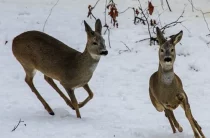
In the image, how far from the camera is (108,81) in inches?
348

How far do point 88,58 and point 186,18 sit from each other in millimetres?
4391

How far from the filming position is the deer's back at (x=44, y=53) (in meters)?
7.40

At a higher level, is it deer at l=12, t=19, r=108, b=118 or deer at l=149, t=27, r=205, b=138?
deer at l=149, t=27, r=205, b=138

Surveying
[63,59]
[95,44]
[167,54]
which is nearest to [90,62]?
[95,44]

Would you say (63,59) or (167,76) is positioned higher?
(167,76)

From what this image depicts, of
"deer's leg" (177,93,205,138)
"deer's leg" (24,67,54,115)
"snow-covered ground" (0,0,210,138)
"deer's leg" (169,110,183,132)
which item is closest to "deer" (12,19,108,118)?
"deer's leg" (24,67,54,115)

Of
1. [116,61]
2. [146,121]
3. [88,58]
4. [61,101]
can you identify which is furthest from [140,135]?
[116,61]

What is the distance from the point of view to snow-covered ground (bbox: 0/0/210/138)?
670cm

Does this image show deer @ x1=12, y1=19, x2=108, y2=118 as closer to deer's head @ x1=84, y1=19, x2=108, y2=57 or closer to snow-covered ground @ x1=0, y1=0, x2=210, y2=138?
deer's head @ x1=84, y1=19, x2=108, y2=57

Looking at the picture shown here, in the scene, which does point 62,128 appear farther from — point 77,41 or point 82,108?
point 77,41

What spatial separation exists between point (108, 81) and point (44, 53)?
5.48 ft

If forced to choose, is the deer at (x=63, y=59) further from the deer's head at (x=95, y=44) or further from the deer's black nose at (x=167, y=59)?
the deer's black nose at (x=167, y=59)

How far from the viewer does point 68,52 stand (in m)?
7.47

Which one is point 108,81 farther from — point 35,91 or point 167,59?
point 167,59
